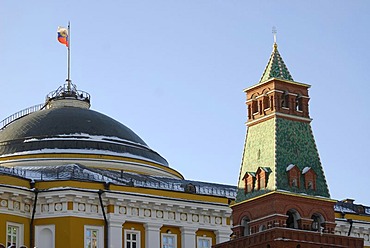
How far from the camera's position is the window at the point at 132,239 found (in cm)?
6888

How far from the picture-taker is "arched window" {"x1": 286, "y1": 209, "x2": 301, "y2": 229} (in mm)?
64000

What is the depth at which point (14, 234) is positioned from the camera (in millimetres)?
66438

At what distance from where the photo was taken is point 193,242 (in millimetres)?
71125

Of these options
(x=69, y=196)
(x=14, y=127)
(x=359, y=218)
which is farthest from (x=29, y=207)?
(x=359, y=218)

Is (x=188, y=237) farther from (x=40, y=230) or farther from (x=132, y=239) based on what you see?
(x=40, y=230)

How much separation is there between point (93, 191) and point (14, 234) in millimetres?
5171

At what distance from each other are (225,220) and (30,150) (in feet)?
44.2

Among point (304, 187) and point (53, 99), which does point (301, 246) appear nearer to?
point (304, 187)

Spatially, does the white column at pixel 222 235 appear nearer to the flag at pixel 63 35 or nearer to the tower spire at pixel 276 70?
the tower spire at pixel 276 70

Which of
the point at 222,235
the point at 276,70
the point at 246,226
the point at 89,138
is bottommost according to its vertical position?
the point at 246,226

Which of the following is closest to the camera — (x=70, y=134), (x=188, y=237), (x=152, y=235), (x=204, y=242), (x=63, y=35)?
(x=152, y=235)

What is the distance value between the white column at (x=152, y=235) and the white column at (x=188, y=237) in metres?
1.77

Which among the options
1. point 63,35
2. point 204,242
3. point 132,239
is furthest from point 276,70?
point 63,35

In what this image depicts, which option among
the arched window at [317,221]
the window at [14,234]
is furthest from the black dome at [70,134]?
the arched window at [317,221]
